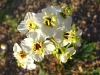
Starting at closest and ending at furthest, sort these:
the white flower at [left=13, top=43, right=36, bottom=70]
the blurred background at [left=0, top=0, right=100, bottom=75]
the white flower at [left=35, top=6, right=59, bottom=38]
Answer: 1. the white flower at [left=35, top=6, right=59, bottom=38]
2. the white flower at [left=13, top=43, right=36, bottom=70]
3. the blurred background at [left=0, top=0, right=100, bottom=75]

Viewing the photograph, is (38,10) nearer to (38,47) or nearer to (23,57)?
(23,57)

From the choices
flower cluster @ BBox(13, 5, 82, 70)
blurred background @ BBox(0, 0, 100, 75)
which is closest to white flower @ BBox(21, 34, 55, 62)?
flower cluster @ BBox(13, 5, 82, 70)

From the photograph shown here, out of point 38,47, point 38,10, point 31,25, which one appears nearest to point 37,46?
point 38,47

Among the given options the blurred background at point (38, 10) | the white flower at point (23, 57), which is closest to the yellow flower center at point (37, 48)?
the white flower at point (23, 57)

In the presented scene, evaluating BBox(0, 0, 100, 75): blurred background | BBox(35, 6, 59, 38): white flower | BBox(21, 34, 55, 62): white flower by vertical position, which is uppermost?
BBox(0, 0, 100, 75): blurred background

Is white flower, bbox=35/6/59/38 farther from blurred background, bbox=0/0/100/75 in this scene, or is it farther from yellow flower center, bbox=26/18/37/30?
blurred background, bbox=0/0/100/75

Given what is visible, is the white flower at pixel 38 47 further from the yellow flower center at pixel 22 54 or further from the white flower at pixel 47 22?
the yellow flower center at pixel 22 54
